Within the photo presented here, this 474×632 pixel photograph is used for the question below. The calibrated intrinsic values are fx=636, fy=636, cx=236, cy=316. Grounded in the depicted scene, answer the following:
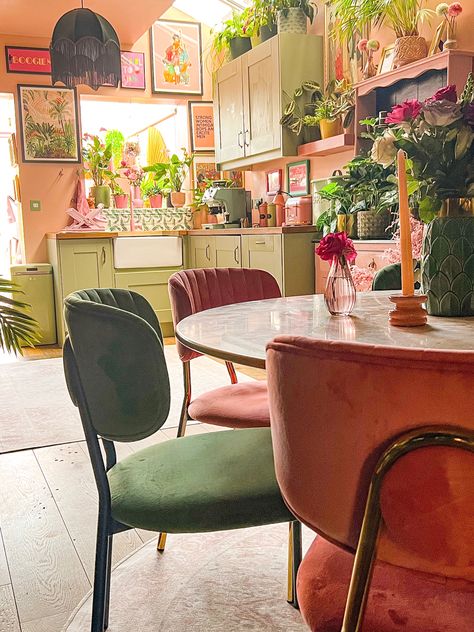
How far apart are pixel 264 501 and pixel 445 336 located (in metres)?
0.47

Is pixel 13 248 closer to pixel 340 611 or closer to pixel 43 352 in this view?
pixel 43 352

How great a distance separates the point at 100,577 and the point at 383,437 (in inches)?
34.3

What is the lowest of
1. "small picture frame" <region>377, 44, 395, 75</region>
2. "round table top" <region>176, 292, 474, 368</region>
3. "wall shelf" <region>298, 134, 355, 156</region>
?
"round table top" <region>176, 292, 474, 368</region>

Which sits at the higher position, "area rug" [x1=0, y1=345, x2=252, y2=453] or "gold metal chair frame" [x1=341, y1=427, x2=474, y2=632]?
"gold metal chair frame" [x1=341, y1=427, x2=474, y2=632]

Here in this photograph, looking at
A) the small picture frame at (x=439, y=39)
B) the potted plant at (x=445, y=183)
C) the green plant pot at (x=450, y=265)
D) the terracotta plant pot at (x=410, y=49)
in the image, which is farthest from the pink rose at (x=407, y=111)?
the terracotta plant pot at (x=410, y=49)

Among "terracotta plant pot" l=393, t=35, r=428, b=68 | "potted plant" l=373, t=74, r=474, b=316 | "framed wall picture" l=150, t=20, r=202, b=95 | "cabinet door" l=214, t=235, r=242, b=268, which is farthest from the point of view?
"framed wall picture" l=150, t=20, r=202, b=95

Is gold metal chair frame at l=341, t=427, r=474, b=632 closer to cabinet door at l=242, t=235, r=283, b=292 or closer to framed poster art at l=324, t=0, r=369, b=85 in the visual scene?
cabinet door at l=242, t=235, r=283, b=292

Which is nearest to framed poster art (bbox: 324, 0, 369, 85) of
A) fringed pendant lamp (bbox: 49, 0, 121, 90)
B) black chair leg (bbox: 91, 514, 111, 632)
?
fringed pendant lamp (bbox: 49, 0, 121, 90)

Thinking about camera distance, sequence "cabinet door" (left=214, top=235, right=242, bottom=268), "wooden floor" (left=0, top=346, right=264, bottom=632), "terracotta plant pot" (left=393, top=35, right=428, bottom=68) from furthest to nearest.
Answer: "cabinet door" (left=214, top=235, right=242, bottom=268), "terracotta plant pot" (left=393, top=35, right=428, bottom=68), "wooden floor" (left=0, top=346, right=264, bottom=632)

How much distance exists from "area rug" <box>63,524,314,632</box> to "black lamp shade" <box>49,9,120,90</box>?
3.30 m

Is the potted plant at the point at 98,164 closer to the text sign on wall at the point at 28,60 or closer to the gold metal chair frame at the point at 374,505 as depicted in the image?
the text sign on wall at the point at 28,60

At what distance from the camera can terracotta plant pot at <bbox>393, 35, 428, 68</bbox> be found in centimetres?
362

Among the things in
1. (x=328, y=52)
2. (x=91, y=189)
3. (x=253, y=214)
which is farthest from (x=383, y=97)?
(x=91, y=189)

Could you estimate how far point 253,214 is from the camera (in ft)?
18.6
